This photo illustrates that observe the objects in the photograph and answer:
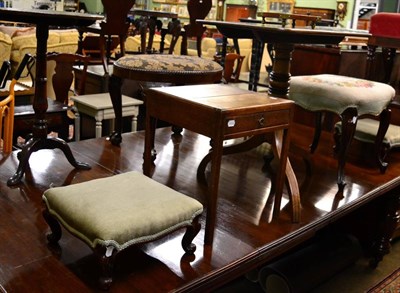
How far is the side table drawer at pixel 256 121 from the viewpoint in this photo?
60.7 inches

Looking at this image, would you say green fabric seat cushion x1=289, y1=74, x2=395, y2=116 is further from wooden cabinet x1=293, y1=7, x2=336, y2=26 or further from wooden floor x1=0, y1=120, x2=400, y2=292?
wooden cabinet x1=293, y1=7, x2=336, y2=26

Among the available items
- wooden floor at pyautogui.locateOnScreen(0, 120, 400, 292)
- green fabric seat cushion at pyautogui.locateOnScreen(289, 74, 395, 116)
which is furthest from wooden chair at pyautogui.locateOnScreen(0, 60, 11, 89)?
green fabric seat cushion at pyautogui.locateOnScreen(289, 74, 395, 116)

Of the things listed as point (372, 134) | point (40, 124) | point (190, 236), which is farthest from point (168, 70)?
point (372, 134)

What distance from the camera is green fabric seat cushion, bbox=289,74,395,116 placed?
2.28m

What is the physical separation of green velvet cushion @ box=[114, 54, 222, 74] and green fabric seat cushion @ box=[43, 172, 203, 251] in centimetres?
86

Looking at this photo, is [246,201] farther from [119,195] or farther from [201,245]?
[119,195]

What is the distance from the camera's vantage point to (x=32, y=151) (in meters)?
2.10

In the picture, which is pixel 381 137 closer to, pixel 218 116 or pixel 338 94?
pixel 338 94

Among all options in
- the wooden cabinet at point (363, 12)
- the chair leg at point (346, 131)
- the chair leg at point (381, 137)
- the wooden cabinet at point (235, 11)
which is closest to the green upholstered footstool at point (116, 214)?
the chair leg at point (346, 131)

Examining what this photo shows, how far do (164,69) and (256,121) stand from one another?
77 cm

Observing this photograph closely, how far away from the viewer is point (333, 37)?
2.31 meters

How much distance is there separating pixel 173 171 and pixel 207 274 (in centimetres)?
94

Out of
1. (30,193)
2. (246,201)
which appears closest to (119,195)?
(30,193)

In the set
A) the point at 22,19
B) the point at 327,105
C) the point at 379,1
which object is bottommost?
the point at 327,105
